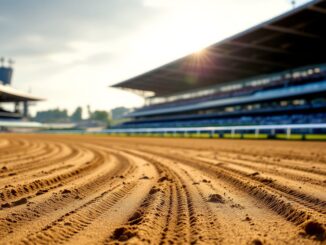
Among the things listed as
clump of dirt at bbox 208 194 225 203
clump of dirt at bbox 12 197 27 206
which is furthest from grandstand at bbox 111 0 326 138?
clump of dirt at bbox 12 197 27 206

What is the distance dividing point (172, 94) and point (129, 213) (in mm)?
65350

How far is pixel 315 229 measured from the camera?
2760 mm

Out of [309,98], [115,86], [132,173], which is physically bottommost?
[132,173]

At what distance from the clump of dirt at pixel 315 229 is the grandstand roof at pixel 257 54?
84.8ft

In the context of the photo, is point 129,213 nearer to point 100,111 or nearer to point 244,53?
point 244,53

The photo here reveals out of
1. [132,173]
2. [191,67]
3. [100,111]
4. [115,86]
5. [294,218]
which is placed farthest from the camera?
[100,111]

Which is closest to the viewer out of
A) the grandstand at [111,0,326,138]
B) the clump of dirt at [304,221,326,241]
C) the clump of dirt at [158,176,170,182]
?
the clump of dirt at [304,221,326,241]

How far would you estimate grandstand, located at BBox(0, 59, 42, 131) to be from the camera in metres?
67.9

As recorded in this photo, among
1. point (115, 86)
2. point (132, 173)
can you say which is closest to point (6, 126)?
point (115, 86)

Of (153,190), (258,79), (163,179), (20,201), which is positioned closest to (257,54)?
(258,79)

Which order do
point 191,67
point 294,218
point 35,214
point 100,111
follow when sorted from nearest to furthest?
point 294,218 < point 35,214 < point 191,67 < point 100,111

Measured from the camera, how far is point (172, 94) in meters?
68.4

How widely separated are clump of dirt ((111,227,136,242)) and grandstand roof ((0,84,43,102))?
67262 mm

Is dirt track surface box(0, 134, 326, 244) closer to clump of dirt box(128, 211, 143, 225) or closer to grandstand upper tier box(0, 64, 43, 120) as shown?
clump of dirt box(128, 211, 143, 225)
